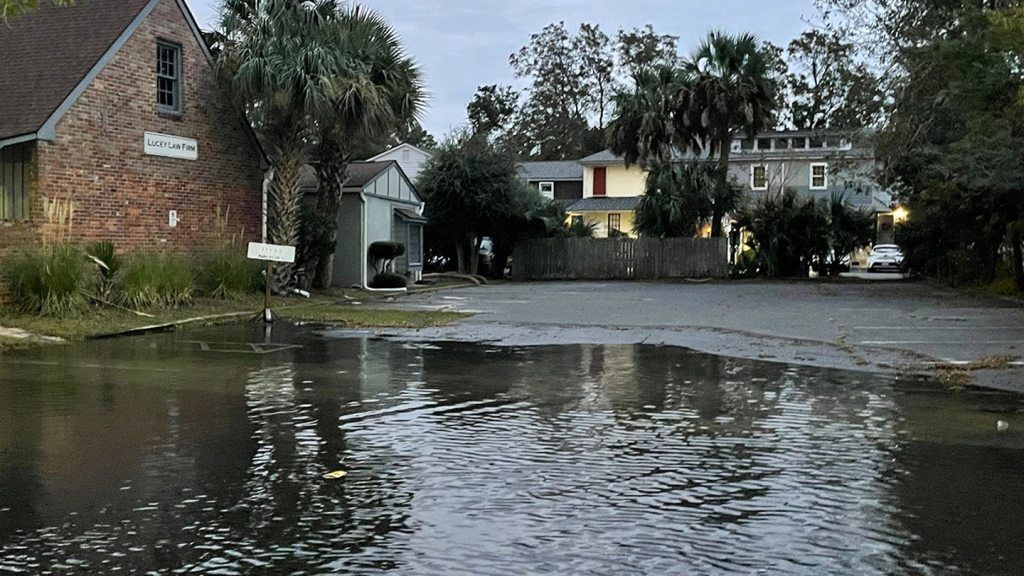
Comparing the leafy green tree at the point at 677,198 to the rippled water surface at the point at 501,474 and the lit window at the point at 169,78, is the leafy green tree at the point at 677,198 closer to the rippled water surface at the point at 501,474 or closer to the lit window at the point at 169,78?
the lit window at the point at 169,78

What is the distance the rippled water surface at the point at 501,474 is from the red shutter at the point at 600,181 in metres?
49.5

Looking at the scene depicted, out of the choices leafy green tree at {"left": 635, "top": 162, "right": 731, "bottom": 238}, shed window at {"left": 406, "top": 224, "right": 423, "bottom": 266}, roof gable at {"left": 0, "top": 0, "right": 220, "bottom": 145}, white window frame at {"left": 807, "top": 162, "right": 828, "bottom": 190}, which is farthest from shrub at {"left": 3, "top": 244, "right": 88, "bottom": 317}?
white window frame at {"left": 807, "top": 162, "right": 828, "bottom": 190}

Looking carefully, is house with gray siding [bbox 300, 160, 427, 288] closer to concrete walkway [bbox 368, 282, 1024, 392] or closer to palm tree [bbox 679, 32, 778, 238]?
concrete walkway [bbox 368, 282, 1024, 392]

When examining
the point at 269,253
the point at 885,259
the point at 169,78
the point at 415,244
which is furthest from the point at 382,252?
the point at 885,259

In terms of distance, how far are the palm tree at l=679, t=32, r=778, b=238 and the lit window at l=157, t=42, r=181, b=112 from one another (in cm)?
2383

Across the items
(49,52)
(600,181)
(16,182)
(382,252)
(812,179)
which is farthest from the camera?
(600,181)

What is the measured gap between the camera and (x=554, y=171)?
6675 cm

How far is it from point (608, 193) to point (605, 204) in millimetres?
1537

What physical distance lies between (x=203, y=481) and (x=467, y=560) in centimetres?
254

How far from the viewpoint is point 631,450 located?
27.4 feet

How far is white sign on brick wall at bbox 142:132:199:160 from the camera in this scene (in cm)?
2372

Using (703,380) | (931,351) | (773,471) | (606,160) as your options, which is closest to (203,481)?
(773,471)

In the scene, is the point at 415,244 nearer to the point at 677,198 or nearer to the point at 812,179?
the point at 677,198

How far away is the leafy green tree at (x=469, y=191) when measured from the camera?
4247 centimetres
